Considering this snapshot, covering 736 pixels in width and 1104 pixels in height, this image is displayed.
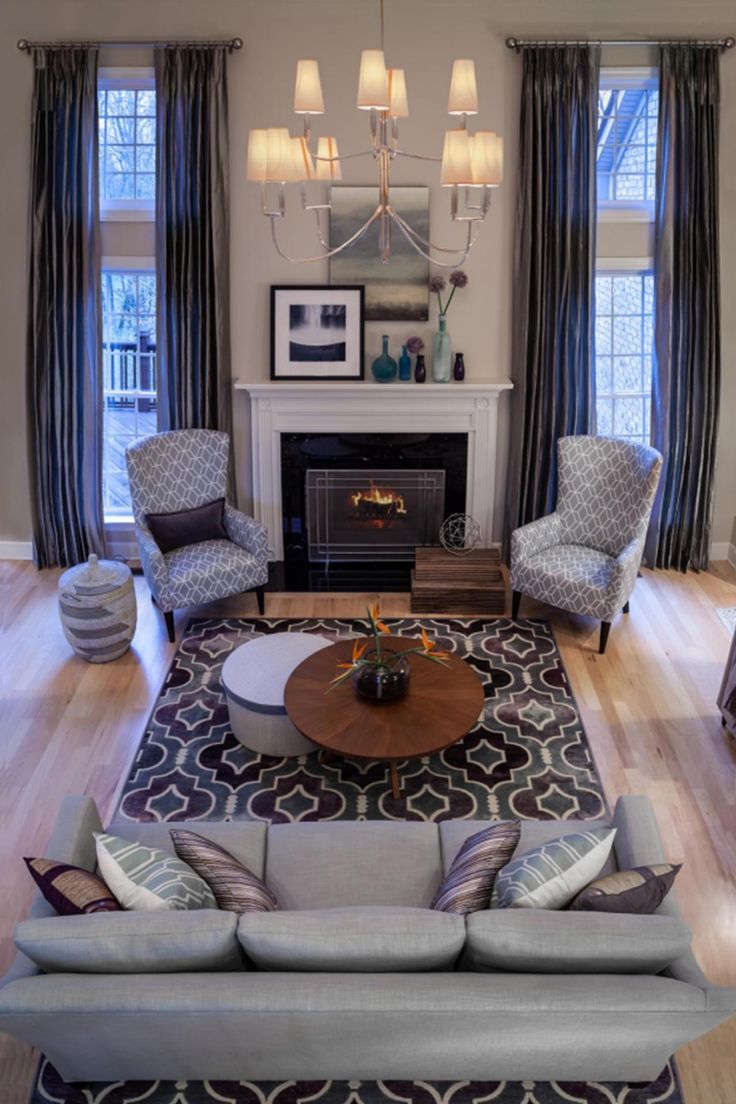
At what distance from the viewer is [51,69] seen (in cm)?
589

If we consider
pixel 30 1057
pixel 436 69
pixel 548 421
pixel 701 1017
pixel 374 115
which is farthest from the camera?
pixel 548 421

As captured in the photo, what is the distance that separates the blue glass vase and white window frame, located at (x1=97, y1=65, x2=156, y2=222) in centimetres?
173

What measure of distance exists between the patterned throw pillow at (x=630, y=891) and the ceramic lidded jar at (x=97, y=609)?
3.25 m

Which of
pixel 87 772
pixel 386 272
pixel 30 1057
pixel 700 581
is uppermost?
pixel 386 272

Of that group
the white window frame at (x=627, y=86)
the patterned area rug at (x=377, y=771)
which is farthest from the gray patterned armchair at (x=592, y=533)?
the white window frame at (x=627, y=86)

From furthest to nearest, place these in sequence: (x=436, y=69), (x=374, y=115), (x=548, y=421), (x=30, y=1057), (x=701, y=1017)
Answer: (x=548, y=421) → (x=436, y=69) → (x=374, y=115) → (x=30, y=1057) → (x=701, y=1017)

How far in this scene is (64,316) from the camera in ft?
A: 20.4

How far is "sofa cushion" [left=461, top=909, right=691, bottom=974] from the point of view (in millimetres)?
2531

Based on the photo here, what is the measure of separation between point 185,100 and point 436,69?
147 centimetres

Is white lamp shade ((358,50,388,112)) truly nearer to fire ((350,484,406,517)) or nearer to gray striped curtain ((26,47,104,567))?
gray striped curtain ((26,47,104,567))

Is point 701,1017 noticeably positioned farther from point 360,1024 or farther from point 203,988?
point 203,988

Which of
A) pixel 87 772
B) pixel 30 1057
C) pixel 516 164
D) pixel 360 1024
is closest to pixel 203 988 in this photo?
pixel 360 1024

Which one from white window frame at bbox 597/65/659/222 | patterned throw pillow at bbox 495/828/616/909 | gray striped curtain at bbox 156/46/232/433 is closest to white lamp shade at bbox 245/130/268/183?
patterned throw pillow at bbox 495/828/616/909

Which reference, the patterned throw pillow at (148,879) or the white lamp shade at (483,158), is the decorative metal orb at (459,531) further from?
the patterned throw pillow at (148,879)
